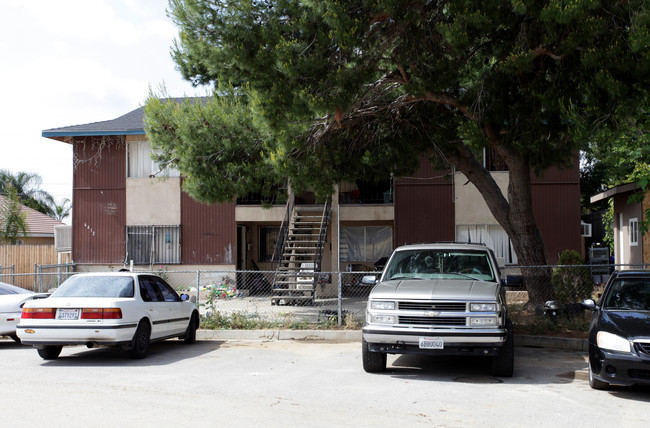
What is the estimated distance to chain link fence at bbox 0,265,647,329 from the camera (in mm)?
12711

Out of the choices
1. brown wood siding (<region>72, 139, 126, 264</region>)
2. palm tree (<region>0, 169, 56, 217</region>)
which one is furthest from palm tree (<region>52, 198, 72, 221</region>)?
brown wood siding (<region>72, 139, 126, 264</region>)

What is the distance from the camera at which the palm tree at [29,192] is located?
4659cm

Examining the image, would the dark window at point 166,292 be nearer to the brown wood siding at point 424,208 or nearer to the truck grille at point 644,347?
the truck grille at point 644,347

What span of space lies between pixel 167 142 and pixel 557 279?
34.9ft

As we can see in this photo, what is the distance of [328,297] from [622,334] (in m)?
14.3

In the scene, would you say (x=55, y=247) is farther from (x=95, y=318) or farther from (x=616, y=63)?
(x=616, y=63)

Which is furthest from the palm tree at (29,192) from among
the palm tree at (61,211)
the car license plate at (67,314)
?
the car license plate at (67,314)

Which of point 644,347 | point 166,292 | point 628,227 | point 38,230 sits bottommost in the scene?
point 644,347

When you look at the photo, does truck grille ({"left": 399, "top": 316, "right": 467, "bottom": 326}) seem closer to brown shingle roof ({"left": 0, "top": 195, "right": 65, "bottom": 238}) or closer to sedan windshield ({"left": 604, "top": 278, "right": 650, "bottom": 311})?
sedan windshield ({"left": 604, "top": 278, "right": 650, "bottom": 311})

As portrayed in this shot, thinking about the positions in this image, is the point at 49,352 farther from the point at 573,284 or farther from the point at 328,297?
the point at 328,297

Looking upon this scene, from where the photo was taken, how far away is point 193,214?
72.7 feet

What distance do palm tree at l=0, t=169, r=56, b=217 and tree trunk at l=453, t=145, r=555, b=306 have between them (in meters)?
41.5

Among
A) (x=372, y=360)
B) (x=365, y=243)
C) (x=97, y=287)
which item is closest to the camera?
(x=372, y=360)

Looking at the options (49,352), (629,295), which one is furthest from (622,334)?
Answer: (49,352)
